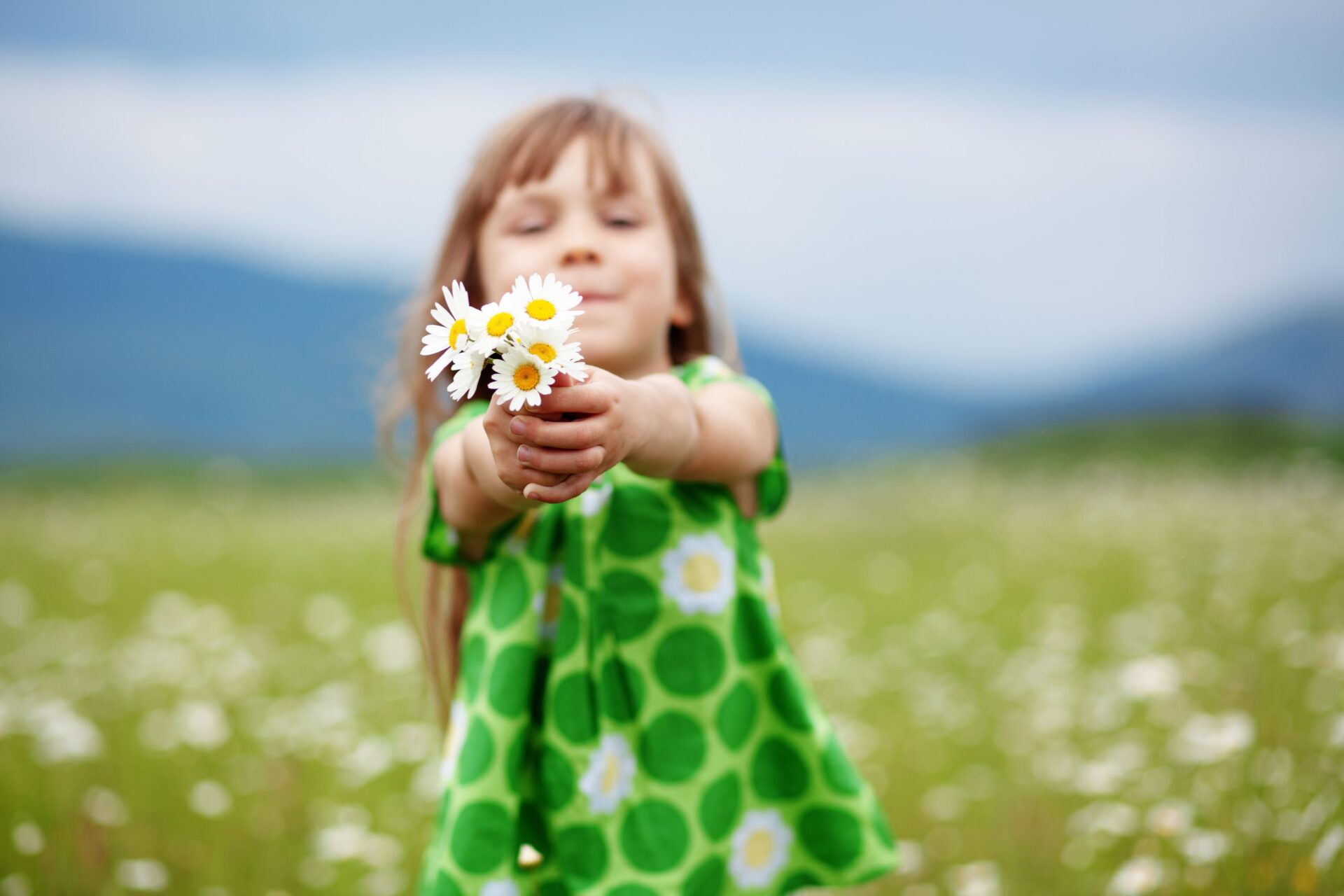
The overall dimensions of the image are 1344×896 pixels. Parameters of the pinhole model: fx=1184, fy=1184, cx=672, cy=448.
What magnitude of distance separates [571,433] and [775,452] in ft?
2.41

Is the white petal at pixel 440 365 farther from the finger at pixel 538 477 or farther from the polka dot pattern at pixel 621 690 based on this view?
the polka dot pattern at pixel 621 690

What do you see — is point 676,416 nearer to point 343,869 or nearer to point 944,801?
point 343,869

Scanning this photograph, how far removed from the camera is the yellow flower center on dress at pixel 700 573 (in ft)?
6.30

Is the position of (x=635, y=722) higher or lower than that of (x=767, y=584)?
lower

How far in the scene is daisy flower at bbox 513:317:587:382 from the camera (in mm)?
1242

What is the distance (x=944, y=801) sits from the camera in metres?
3.27

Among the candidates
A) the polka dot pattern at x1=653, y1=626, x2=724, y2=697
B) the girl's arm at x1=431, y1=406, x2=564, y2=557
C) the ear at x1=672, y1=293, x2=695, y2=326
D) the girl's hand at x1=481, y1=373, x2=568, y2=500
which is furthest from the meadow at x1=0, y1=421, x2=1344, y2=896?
the girl's hand at x1=481, y1=373, x2=568, y2=500

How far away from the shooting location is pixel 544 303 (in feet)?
4.15

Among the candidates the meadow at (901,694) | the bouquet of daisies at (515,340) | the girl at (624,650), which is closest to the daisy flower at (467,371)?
the bouquet of daisies at (515,340)

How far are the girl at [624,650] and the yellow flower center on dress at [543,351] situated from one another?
52 cm

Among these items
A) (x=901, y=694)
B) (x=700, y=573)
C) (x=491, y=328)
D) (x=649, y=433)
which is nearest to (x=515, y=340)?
(x=491, y=328)

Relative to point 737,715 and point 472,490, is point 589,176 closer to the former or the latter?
point 472,490

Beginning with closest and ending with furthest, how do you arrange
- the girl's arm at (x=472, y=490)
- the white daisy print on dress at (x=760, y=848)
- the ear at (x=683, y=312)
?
1. the girl's arm at (x=472, y=490)
2. the white daisy print on dress at (x=760, y=848)
3. the ear at (x=683, y=312)

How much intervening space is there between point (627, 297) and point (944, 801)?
78.8 inches
